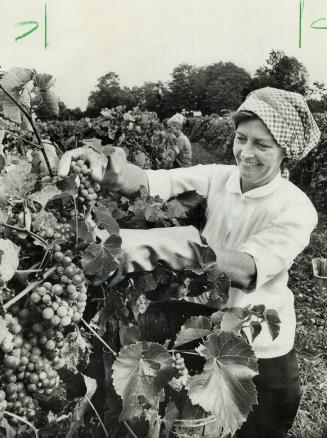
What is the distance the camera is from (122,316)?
132 cm

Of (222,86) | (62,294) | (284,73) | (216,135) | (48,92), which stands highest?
(48,92)

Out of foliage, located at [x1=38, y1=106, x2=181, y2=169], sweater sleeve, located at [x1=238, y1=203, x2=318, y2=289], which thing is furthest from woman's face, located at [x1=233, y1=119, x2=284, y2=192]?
foliage, located at [x1=38, y1=106, x2=181, y2=169]

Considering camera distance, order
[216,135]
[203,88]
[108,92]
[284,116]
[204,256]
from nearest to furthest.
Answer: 1. [204,256]
2. [284,116]
3. [108,92]
4. [216,135]
5. [203,88]

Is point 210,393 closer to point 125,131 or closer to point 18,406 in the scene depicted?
point 18,406

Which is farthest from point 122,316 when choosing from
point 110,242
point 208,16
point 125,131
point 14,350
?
point 125,131

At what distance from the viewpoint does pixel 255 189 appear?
6.84 ft

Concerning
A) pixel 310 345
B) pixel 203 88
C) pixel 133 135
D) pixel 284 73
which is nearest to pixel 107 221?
pixel 133 135

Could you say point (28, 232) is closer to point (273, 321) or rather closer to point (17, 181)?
point (17, 181)

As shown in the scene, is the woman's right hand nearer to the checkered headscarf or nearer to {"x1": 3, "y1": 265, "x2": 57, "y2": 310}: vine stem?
{"x1": 3, "y1": 265, "x2": 57, "y2": 310}: vine stem

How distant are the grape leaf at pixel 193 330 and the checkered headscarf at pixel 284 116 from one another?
0.99 metres

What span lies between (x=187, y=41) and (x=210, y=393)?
9.53 ft

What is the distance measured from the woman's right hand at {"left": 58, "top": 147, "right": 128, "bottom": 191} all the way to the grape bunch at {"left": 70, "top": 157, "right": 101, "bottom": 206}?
15mm

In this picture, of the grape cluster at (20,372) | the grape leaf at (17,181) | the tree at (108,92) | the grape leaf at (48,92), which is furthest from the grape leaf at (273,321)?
the tree at (108,92)

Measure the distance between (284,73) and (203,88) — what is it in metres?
9.42
